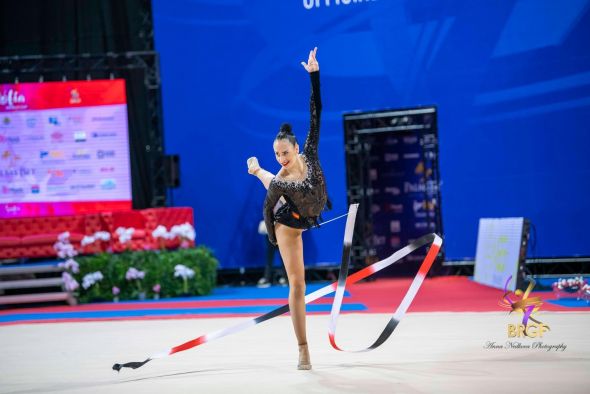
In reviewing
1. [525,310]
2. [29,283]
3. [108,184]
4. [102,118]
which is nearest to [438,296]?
[525,310]

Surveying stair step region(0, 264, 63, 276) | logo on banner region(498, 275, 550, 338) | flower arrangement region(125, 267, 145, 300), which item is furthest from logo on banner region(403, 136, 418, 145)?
logo on banner region(498, 275, 550, 338)

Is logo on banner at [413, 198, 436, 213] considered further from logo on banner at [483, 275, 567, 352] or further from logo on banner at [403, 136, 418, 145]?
logo on banner at [483, 275, 567, 352]

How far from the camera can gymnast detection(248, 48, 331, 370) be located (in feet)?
13.5

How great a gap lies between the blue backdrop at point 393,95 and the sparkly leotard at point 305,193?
698 cm

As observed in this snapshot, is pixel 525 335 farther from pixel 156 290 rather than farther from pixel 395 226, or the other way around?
pixel 395 226

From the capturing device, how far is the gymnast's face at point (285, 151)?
408 cm

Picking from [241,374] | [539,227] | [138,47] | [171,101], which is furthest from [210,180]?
[241,374]

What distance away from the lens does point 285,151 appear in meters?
4.09

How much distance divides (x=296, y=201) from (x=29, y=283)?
6.97 metres

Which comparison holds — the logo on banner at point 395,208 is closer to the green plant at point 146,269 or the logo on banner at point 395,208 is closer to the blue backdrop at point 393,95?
the blue backdrop at point 393,95

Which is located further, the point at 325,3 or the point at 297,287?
the point at 325,3

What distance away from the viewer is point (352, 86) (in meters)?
11.2

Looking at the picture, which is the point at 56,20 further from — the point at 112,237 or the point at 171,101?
the point at 112,237

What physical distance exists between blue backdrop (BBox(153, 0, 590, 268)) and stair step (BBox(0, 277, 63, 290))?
267cm
